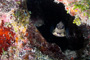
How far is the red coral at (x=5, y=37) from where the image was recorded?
8.05ft

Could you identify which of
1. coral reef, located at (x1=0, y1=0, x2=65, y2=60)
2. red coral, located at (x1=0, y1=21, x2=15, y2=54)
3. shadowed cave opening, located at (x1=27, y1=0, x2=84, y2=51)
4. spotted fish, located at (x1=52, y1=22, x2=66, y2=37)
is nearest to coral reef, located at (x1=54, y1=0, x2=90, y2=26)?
coral reef, located at (x1=0, y1=0, x2=65, y2=60)

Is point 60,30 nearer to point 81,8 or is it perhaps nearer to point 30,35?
point 30,35

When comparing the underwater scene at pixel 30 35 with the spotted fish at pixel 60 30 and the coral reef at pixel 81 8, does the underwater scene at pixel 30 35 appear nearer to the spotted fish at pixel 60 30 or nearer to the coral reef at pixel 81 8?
the coral reef at pixel 81 8

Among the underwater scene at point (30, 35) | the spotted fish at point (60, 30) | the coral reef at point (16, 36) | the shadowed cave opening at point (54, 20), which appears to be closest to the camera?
the underwater scene at point (30, 35)

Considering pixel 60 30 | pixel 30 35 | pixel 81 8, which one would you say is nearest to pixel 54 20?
pixel 60 30

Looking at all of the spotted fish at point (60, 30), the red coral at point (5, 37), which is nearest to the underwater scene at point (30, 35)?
the red coral at point (5, 37)

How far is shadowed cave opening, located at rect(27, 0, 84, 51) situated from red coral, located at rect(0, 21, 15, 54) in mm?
2224

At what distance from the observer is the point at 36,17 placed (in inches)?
195

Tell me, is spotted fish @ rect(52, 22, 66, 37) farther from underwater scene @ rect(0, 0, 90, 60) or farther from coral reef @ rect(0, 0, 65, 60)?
coral reef @ rect(0, 0, 65, 60)

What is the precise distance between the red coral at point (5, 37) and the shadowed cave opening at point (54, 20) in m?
2.22

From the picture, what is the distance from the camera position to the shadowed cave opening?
3.89m

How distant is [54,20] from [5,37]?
2.81 meters

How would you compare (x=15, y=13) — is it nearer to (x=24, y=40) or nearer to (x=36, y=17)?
(x=24, y=40)

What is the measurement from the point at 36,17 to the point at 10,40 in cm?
266
